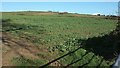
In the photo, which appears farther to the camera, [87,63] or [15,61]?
[87,63]

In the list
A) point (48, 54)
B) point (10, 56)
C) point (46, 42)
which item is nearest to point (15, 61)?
point (10, 56)

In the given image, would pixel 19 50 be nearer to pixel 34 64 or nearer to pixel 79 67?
pixel 34 64

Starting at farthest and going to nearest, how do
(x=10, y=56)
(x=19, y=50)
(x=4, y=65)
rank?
(x=19, y=50), (x=10, y=56), (x=4, y=65)

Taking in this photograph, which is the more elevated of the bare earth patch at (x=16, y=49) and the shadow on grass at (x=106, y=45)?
the bare earth patch at (x=16, y=49)

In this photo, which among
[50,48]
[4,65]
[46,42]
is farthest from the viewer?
[46,42]

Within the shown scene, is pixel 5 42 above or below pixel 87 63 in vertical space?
above

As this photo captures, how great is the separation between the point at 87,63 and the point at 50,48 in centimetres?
190

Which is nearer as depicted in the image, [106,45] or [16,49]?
[16,49]

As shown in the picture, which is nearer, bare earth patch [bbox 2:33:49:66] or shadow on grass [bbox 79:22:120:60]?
bare earth patch [bbox 2:33:49:66]

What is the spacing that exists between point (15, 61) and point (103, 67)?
3.82 meters

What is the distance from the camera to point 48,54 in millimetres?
11539

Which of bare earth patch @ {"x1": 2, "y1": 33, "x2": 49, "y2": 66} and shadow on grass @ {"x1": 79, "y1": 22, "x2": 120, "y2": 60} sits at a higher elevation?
bare earth patch @ {"x1": 2, "y1": 33, "x2": 49, "y2": 66}

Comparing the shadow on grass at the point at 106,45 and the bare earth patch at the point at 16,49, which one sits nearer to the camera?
the bare earth patch at the point at 16,49

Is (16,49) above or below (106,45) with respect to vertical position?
above
